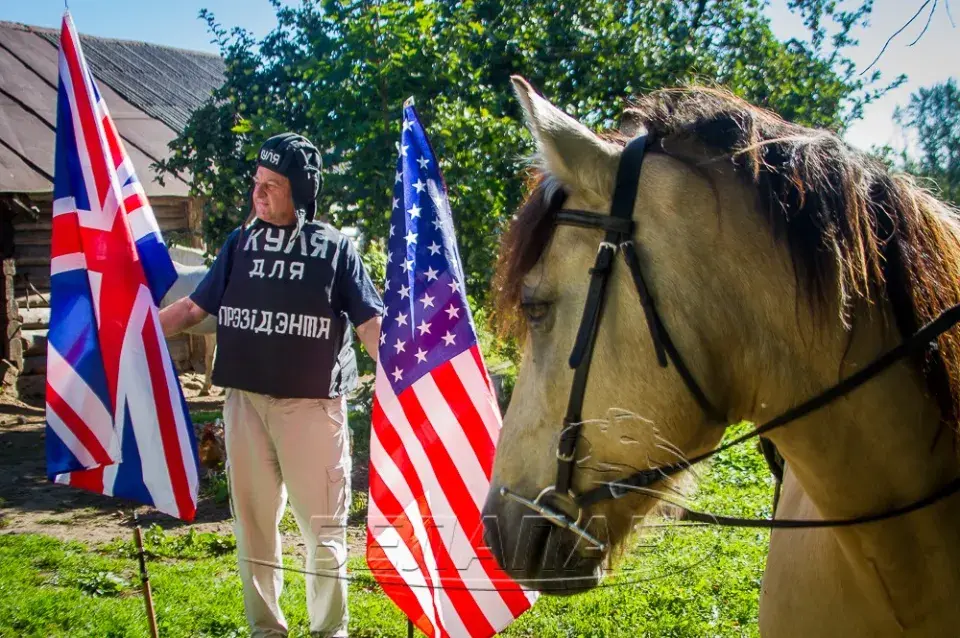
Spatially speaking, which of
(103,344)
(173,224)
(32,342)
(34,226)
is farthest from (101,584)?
(173,224)

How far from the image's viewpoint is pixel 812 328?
5.50 feet

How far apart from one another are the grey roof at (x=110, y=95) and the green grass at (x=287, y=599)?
5.62 metres

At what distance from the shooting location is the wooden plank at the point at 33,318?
11.5 meters

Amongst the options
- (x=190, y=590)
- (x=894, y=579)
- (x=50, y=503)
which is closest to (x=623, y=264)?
(x=894, y=579)

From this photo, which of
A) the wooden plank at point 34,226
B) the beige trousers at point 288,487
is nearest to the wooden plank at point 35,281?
the wooden plank at point 34,226

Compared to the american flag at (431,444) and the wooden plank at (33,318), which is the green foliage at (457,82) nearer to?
the american flag at (431,444)

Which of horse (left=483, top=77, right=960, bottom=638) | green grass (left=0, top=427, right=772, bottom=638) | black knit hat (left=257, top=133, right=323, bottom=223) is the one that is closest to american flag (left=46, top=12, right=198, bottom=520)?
black knit hat (left=257, top=133, right=323, bottom=223)

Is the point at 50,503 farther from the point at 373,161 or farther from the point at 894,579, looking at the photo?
the point at 894,579

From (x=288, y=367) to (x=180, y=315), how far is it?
2.24 feet

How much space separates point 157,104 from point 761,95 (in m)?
11.7

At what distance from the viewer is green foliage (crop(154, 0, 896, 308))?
6867 millimetres

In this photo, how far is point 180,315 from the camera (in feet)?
12.3

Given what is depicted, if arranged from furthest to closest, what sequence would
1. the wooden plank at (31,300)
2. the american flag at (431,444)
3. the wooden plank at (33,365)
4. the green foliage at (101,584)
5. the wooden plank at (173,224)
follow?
1. the wooden plank at (173,224)
2. the wooden plank at (31,300)
3. the wooden plank at (33,365)
4. the green foliage at (101,584)
5. the american flag at (431,444)

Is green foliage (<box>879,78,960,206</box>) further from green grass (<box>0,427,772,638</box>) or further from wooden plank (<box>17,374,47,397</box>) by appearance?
wooden plank (<box>17,374,47,397</box>)
